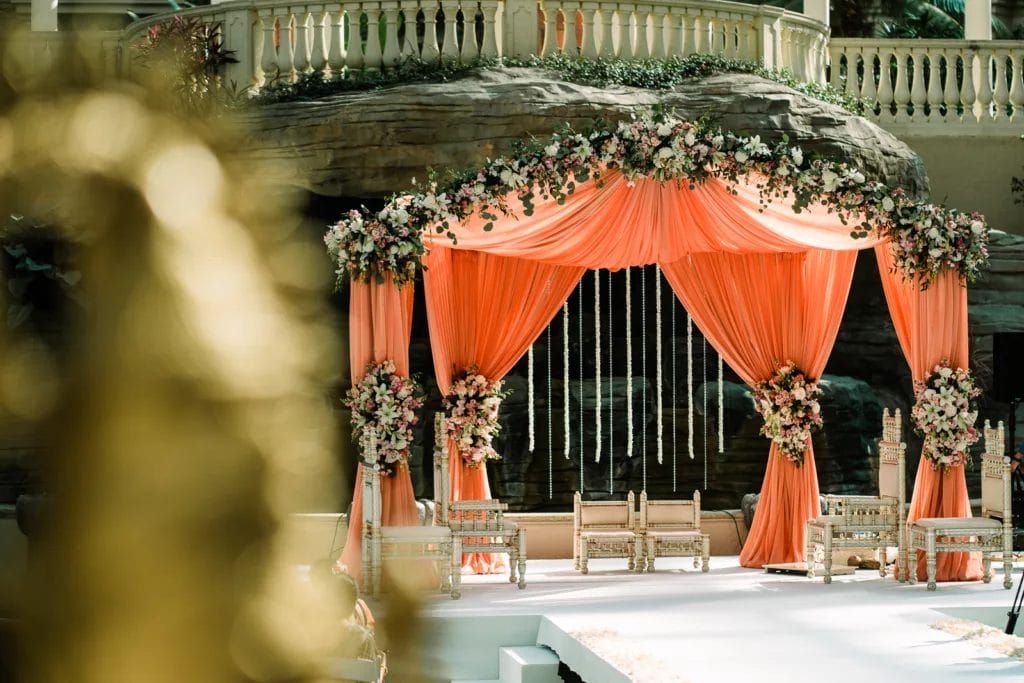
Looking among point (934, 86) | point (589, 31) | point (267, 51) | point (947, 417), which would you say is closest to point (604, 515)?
point (947, 417)

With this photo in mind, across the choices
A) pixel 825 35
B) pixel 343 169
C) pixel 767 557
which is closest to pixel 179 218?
pixel 767 557

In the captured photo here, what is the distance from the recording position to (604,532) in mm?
9648

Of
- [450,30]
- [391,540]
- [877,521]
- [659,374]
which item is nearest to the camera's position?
[391,540]

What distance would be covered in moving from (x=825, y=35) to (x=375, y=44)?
15.2 feet

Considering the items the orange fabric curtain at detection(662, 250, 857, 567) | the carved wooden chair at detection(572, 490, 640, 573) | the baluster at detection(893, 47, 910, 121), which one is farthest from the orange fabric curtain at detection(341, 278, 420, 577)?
the baluster at detection(893, 47, 910, 121)

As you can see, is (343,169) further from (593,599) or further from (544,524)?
(593,599)

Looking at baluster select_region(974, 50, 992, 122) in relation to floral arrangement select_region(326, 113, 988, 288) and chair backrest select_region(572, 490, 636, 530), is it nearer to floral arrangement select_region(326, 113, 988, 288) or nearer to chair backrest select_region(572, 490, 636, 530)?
floral arrangement select_region(326, 113, 988, 288)

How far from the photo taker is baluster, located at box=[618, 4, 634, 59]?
39.0 ft

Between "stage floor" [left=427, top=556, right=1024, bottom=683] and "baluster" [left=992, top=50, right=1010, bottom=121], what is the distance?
6365mm

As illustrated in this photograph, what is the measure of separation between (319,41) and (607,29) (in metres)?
2.55

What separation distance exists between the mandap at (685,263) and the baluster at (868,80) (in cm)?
436

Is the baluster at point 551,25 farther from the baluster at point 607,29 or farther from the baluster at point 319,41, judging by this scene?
the baluster at point 319,41

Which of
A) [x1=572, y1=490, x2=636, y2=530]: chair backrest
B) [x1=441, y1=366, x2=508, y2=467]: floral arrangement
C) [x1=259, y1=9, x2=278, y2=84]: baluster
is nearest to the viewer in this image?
[x1=441, y1=366, x2=508, y2=467]: floral arrangement

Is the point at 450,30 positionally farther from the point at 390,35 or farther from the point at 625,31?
the point at 625,31
